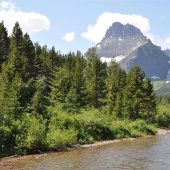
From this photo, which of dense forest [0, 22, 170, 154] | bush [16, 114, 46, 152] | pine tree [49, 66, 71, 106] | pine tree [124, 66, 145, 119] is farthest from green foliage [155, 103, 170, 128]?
bush [16, 114, 46, 152]

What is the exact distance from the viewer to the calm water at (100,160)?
110 ft

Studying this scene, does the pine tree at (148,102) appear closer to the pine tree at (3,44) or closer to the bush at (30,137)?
the pine tree at (3,44)

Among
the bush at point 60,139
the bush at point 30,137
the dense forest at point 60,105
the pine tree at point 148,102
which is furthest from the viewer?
the pine tree at point 148,102

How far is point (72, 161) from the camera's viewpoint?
36906 millimetres

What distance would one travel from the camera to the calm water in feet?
110

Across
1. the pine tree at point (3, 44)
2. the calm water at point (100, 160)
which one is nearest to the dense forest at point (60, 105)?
the pine tree at point (3, 44)

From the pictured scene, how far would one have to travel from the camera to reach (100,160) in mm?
37625

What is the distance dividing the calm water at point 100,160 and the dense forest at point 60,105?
359 cm

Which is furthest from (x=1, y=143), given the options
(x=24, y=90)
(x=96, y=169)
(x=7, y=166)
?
(x=24, y=90)

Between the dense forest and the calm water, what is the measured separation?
11.8 feet

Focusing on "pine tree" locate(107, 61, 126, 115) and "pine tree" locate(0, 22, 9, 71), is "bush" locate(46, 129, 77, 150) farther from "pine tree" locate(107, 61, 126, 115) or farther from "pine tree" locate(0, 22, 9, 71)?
"pine tree" locate(0, 22, 9, 71)

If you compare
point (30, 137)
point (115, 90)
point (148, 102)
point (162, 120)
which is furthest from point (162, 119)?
point (30, 137)

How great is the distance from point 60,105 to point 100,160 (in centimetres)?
3442

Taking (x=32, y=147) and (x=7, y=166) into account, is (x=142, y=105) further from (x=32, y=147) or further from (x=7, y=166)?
(x=7, y=166)
